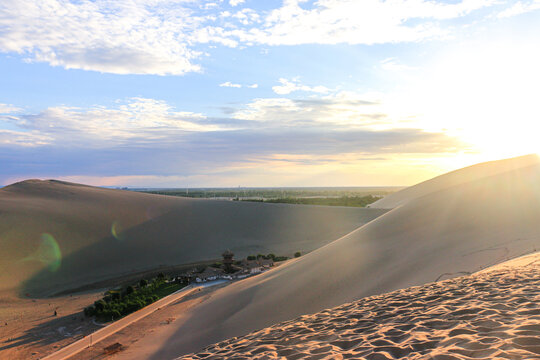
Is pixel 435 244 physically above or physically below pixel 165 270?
above

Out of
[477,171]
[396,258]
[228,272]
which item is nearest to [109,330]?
[228,272]

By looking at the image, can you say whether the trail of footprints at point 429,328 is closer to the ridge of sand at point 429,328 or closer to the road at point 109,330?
the ridge of sand at point 429,328

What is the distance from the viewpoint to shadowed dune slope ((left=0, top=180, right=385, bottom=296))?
24641 millimetres

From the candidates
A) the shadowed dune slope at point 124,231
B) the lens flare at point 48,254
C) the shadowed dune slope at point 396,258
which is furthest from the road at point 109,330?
the lens flare at point 48,254

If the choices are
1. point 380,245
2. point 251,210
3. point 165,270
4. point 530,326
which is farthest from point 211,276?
point 251,210

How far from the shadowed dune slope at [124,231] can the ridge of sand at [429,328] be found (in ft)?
66.1

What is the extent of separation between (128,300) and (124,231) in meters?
18.8

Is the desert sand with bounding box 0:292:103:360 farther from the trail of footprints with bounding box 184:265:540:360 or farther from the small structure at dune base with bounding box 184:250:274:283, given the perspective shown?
the trail of footprints with bounding box 184:265:540:360

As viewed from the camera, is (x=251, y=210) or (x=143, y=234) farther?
(x=251, y=210)

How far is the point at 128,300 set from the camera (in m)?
15.3

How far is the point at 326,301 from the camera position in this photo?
9.59m

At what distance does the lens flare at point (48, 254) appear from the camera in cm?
2471

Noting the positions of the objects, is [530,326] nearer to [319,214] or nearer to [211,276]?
[211,276]

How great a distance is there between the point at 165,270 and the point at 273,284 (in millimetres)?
14634
